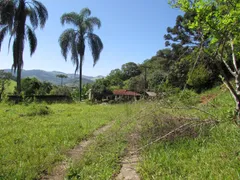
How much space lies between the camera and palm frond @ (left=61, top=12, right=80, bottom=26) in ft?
62.6

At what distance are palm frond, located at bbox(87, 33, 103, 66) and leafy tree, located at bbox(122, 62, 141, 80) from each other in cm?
2971

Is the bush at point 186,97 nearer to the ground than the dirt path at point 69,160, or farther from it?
farther from it

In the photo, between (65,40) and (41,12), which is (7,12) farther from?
(65,40)

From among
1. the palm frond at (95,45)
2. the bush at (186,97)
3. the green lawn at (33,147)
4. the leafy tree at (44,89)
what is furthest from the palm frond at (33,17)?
the bush at (186,97)

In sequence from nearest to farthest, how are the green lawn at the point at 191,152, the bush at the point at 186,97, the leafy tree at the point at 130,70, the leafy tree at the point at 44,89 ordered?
1. the green lawn at the point at 191,152
2. the bush at the point at 186,97
3. the leafy tree at the point at 44,89
4. the leafy tree at the point at 130,70

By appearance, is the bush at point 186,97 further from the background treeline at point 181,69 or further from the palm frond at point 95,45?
the palm frond at point 95,45

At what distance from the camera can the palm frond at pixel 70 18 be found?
Answer: 19.1 metres

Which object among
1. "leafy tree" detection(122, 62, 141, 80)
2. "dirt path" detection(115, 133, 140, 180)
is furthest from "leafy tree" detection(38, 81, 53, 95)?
"leafy tree" detection(122, 62, 141, 80)

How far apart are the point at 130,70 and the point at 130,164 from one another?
4741 cm

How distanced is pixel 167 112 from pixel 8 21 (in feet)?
53.4

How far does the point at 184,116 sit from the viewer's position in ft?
12.2

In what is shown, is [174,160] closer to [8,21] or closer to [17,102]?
[17,102]

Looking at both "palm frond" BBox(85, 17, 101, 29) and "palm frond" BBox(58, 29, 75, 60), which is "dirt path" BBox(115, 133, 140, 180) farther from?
"palm frond" BBox(85, 17, 101, 29)

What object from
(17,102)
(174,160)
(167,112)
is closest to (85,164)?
(174,160)
